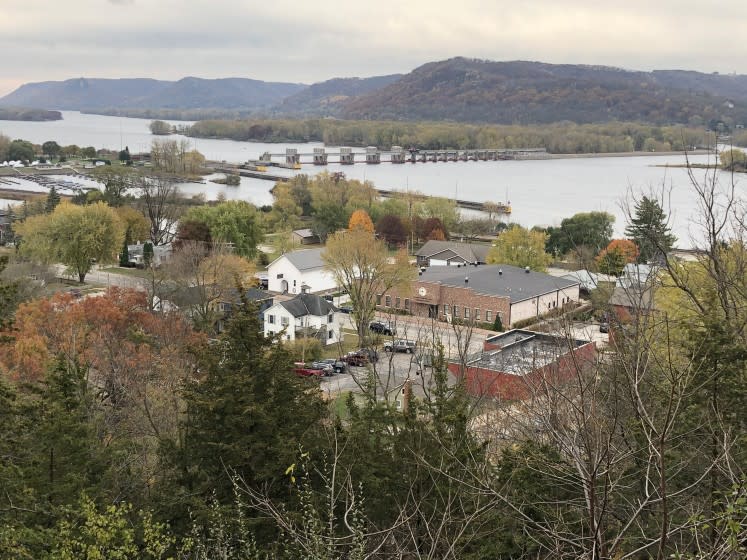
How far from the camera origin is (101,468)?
5043 mm

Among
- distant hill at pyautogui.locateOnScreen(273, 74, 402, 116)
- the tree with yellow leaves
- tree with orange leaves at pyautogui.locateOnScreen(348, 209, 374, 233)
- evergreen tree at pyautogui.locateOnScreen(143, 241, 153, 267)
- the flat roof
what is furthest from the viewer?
distant hill at pyautogui.locateOnScreen(273, 74, 402, 116)

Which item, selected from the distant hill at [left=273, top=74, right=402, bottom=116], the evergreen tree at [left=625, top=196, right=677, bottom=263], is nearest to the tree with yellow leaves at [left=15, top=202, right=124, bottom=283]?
the evergreen tree at [left=625, top=196, right=677, bottom=263]

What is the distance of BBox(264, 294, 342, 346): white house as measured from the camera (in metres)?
15.6

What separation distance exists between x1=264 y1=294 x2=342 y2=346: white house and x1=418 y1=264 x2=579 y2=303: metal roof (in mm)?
3073

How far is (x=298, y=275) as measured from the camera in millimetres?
19547

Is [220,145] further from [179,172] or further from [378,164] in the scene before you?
[179,172]

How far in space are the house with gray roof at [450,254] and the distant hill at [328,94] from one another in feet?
444

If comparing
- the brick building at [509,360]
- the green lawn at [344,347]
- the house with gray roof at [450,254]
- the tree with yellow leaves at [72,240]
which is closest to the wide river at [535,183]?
the house with gray roof at [450,254]

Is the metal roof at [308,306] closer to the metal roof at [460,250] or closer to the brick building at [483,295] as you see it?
the brick building at [483,295]

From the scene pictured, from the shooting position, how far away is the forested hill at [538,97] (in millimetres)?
96438

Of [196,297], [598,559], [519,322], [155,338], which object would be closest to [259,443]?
[598,559]

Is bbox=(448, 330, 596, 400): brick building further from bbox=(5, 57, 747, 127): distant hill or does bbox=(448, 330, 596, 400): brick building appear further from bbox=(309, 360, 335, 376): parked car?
bbox=(5, 57, 747, 127): distant hill

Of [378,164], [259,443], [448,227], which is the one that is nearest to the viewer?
[259,443]

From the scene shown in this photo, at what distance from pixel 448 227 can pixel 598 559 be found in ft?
88.4
